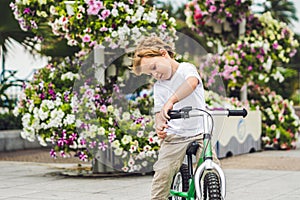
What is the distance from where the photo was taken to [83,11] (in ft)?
27.6

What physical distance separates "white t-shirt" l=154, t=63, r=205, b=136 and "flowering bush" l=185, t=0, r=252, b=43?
26.3ft

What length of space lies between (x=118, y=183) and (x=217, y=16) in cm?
574

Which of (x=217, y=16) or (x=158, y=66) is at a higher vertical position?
(x=217, y=16)

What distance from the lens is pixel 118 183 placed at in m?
8.03

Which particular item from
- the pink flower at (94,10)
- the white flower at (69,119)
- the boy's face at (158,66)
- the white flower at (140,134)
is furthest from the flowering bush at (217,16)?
the boy's face at (158,66)

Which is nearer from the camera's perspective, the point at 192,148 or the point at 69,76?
the point at 192,148

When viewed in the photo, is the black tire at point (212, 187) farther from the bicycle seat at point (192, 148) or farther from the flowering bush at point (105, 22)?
the flowering bush at point (105, 22)

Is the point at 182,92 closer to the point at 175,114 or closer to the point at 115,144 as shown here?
the point at 175,114

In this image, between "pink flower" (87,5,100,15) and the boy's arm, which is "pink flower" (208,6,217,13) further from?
the boy's arm

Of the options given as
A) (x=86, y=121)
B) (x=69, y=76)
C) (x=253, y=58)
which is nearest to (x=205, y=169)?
(x=86, y=121)

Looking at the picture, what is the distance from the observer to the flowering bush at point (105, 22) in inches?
329

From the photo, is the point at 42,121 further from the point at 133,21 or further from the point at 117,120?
the point at 133,21

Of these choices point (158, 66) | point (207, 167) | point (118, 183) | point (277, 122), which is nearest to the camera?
point (207, 167)

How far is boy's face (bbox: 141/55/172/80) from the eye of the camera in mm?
4711
